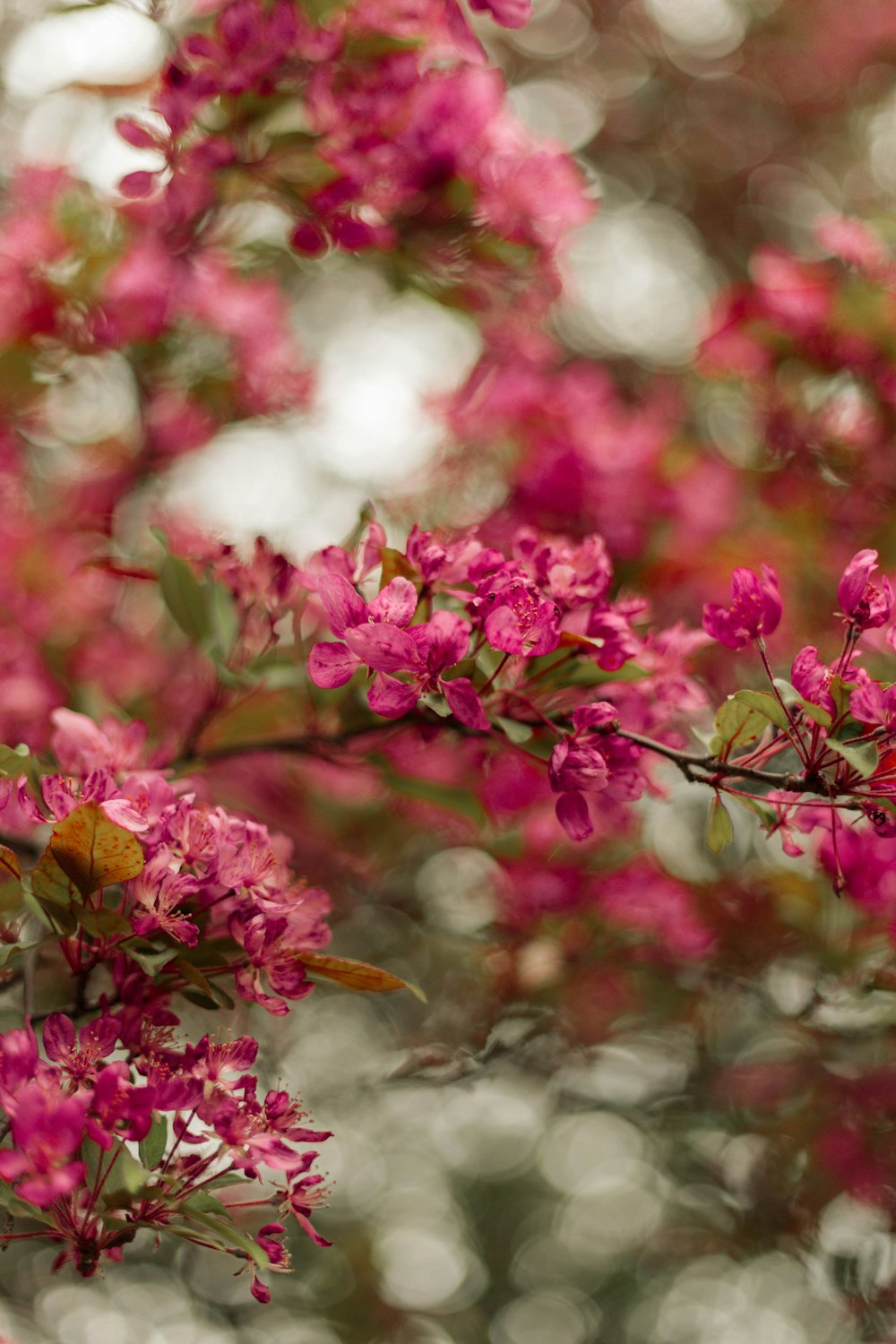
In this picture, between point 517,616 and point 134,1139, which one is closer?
point 134,1139

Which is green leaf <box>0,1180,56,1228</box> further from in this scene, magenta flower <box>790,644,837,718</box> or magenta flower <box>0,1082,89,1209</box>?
magenta flower <box>790,644,837,718</box>

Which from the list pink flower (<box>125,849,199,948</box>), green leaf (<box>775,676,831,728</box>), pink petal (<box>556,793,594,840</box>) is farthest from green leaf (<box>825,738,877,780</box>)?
pink flower (<box>125,849,199,948</box>)

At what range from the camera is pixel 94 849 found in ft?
3.51

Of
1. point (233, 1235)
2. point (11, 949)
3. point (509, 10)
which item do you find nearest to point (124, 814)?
point (11, 949)

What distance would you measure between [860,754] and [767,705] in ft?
0.33

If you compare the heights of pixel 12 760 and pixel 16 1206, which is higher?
pixel 12 760

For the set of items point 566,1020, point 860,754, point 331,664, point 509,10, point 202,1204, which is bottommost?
point 566,1020

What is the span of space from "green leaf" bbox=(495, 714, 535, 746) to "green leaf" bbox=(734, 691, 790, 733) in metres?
0.22

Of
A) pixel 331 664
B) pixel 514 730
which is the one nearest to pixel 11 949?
pixel 331 664

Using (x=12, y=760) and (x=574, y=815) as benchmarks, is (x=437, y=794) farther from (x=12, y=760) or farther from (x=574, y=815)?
(x=12, y=760)

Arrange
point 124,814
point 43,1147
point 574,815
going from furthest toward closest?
point 574,815 → point 124,814 → point 43,1147

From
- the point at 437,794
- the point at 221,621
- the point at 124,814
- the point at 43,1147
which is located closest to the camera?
the point at 43,1147

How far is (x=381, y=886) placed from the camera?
2.88 m

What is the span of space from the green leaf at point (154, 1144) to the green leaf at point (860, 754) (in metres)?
0.68
